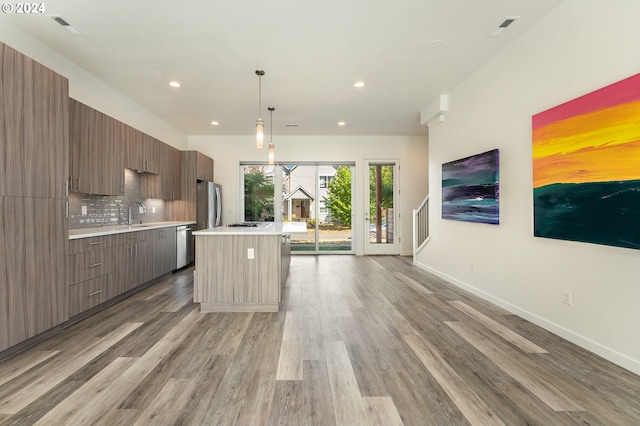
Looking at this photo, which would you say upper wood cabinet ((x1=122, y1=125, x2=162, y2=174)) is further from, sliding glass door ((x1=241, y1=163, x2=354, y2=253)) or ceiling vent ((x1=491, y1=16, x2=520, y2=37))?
ceiling vent ((x1=491, y1=16, x2=520, y2=37))

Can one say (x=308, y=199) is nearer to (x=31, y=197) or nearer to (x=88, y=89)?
(x=88, y=89)

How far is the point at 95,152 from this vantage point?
341 centimetres

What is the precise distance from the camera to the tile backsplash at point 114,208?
11.6 ft

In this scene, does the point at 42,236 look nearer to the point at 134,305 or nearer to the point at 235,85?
the point at 134,305

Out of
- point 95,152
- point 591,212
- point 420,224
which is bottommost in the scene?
point 420,224

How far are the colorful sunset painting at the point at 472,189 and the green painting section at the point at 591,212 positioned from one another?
24.1 inches

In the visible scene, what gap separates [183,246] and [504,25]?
18.2 feet

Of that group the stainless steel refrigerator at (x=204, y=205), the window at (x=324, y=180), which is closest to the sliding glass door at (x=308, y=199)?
the window at (x=324, y=180)

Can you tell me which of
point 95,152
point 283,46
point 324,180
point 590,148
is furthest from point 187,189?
point 590,148

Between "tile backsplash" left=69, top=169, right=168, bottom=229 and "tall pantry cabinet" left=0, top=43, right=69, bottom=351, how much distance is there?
1.19m

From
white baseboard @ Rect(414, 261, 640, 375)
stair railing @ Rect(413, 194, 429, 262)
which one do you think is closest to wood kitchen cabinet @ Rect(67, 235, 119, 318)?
white baseboard @ Rect(414, 261, 640, 375)

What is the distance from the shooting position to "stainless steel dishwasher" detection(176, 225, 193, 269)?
4.99 meters

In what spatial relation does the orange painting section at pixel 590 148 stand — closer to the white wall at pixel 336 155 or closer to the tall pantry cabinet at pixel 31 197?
the white wall at pixel 336 155

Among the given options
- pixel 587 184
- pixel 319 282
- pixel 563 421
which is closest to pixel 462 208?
pixel 587 184
